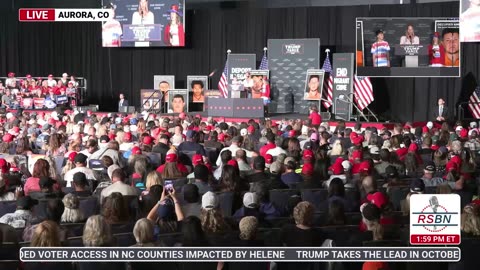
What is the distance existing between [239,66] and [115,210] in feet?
68.2

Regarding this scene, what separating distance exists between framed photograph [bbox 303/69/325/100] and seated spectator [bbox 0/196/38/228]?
1898 centimetres

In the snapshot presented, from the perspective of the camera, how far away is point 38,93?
105 feet

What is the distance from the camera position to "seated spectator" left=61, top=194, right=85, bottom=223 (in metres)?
10.1

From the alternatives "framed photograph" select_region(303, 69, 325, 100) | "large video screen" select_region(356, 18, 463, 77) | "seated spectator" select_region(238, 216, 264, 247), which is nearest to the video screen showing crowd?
"framed photograph" select_region(303, 69, 325, 100)

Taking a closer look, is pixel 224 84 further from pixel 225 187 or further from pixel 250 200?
pixel 250 200

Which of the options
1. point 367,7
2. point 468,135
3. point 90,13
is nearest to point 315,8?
point 367,7

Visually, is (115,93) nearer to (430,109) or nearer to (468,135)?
(430,109)


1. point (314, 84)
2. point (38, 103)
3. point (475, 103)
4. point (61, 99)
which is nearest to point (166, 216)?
point (475, 103)

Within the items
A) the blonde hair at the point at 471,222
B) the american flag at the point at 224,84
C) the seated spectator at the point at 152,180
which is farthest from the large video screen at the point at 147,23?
the blonde hair at the point at 471,222

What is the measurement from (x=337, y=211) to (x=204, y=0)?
24.0 m

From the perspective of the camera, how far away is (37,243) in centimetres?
824

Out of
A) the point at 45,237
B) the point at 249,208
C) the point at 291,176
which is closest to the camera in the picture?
the point at 45,237

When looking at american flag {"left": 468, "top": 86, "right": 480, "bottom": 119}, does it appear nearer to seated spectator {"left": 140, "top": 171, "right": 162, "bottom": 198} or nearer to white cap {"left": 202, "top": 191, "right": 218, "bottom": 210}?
seated spectator {"left": 140, "top": 171, "right": 162, "bottom": 198}

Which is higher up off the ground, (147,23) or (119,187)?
(147,23)
